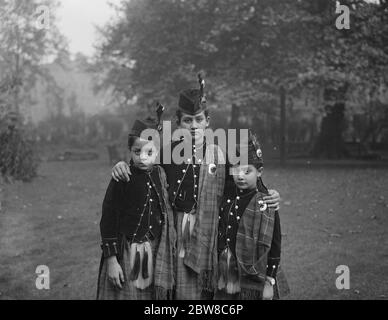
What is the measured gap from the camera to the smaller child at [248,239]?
10.0ft

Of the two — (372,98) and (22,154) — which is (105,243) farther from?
(372,98)

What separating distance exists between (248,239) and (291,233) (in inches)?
151

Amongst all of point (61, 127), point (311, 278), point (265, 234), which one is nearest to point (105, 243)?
point (265, 234)

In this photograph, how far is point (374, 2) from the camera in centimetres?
1166

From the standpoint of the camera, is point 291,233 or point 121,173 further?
point 291,233

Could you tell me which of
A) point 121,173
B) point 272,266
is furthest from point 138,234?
point 272,266

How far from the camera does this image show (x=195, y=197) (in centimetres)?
324

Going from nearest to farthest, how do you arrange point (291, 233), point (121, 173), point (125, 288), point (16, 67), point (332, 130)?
point (121, 173) < point (125, 288) < point (291, 233) < point (16, 67) < point (332, 130)

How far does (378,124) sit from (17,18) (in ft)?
30.7

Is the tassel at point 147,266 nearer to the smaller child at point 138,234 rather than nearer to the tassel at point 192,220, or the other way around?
the smaller child at point 138,234

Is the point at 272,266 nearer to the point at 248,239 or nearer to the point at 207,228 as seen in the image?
the point at 248,239

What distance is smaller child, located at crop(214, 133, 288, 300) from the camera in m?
3.06

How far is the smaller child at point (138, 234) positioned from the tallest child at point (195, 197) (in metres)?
0.09

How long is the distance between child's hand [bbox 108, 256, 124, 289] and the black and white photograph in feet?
0.03
